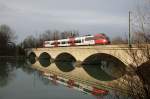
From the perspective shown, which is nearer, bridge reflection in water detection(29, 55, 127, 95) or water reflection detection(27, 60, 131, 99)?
bridge reflection in water detection(29, 55, 127, 95)

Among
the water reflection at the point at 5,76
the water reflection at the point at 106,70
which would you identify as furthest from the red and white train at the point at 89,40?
the water reflection at the point at 5,76

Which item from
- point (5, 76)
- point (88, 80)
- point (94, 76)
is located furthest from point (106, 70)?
point (5, 76)

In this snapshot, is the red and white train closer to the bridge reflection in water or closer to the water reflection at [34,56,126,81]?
the bridge reflection in water

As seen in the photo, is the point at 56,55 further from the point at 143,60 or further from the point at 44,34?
the point at 44,34

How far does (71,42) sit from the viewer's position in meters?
57.0

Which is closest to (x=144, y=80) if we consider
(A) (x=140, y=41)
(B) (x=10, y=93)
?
(A) (x=140, y=41)

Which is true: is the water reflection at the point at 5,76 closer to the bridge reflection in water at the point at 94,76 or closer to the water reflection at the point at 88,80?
the water reflection at the point at 88,80

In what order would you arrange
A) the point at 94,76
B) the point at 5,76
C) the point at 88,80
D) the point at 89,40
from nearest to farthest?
the point at 88,80, the point at 5,76, the point at 94,76, the point at 89,40

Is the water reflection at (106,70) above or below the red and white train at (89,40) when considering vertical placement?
below

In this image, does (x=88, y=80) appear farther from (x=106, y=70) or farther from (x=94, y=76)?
(x=106, y=70)

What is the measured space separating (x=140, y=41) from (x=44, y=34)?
4562 inches

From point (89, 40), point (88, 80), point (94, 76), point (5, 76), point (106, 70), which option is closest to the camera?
point (88, 80)

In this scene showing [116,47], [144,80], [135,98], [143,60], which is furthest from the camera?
[116,47]

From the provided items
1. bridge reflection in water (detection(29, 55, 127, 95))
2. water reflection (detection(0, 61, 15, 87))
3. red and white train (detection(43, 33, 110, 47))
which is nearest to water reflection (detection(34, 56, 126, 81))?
bridge reflection in water (detection(29, 55, 127, 95))
